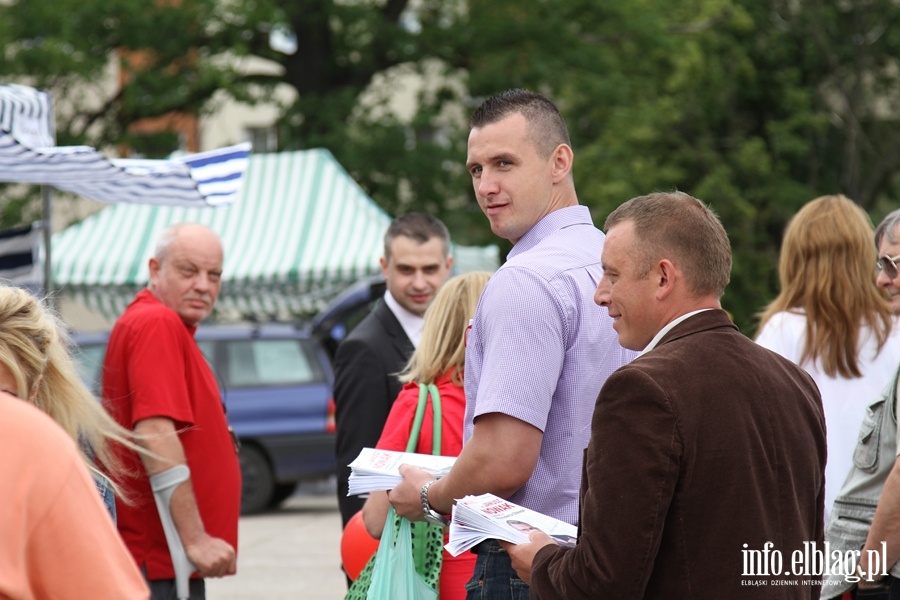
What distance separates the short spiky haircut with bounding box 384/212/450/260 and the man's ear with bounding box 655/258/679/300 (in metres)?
2.83

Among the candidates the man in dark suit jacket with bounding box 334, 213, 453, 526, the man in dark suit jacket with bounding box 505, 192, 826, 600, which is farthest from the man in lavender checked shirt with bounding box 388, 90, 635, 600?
the man in dark suit jacket with bounding box 334, 213, 453, 526

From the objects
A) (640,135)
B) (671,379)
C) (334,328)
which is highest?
(640,135)

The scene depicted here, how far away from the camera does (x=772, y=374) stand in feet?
8.29

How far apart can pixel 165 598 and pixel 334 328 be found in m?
9.82

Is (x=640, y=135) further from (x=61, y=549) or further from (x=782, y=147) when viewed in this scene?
(x=61, y=549)

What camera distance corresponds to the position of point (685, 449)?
2.34m

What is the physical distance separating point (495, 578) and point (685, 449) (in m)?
0.84

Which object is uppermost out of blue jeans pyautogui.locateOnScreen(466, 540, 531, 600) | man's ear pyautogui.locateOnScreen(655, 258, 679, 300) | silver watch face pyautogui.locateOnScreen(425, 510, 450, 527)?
man's ear pyautogui.locateOnScreen(655, 258, 679, 300)

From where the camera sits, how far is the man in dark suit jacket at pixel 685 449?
7.65 feet

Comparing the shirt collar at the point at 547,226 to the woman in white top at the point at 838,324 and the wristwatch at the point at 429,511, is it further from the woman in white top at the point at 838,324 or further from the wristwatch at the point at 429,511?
the woman in white top at the point at 838,324

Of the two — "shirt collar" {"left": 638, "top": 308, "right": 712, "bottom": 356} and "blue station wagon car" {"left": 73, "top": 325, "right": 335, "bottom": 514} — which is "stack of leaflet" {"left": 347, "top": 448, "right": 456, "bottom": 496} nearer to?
"shirt collar" {"left": 638, "top": 308, "right": 712, "bottom": 356}

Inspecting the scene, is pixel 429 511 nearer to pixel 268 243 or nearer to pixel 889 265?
pixel 889 265

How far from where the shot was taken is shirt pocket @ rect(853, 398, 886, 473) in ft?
12.4

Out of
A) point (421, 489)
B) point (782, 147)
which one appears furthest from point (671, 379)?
point (782, 147)
